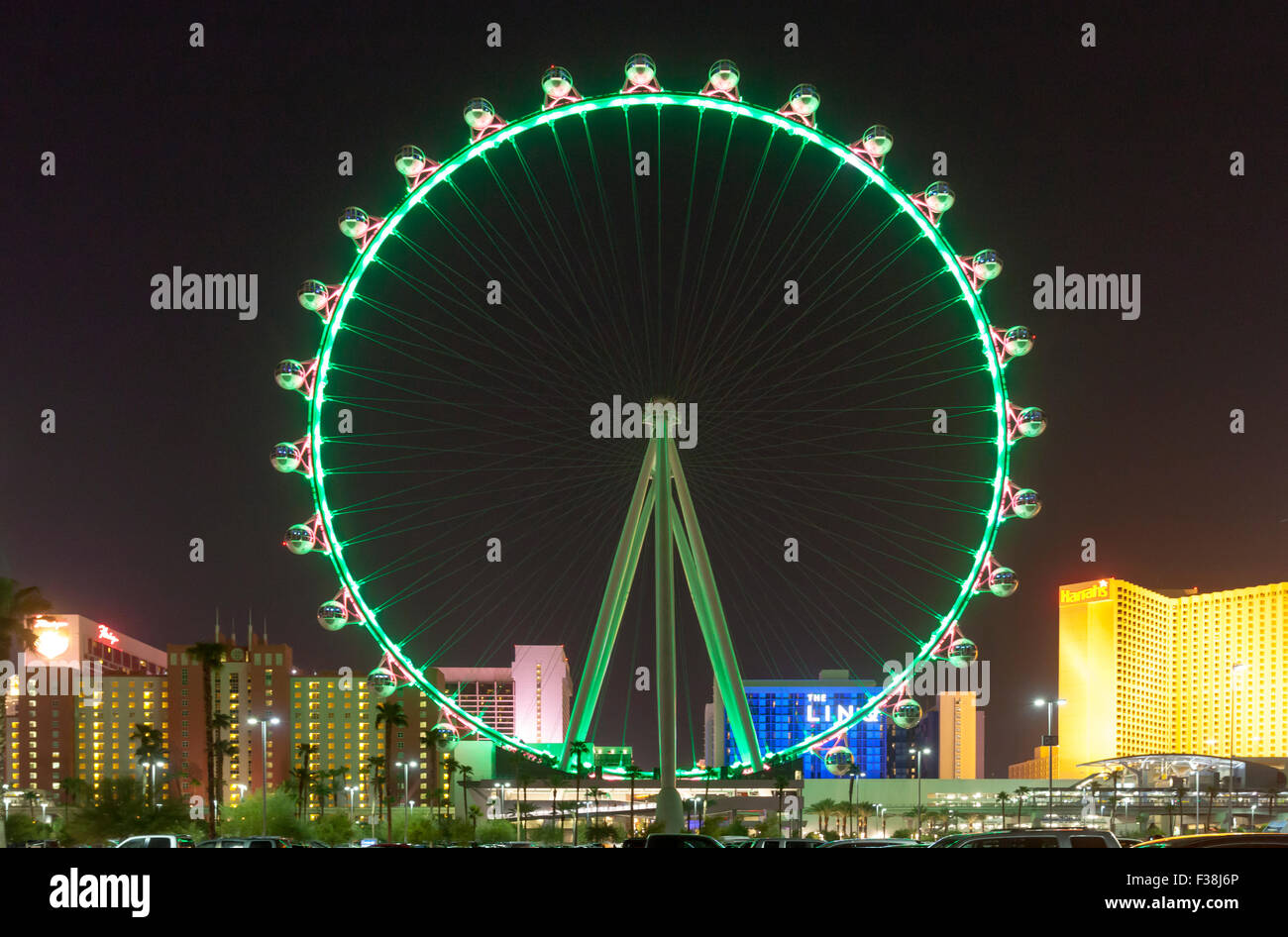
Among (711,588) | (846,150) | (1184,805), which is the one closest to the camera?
(846,150)

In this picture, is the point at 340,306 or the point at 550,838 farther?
the point at 550,838

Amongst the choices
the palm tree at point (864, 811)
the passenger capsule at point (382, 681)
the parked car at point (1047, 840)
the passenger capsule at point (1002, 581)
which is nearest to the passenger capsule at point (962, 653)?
the passenger capsule at point (1002, 581)

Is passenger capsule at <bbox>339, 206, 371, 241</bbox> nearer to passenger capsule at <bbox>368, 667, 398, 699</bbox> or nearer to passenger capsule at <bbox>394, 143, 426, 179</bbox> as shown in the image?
passenger capsule at <bbox>394, 143, 426, 179</bbox>

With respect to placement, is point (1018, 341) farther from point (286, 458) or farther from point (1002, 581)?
point (286, 458)

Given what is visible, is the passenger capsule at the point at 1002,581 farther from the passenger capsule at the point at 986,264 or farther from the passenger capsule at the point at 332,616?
the passenger capsule at the point at 332,616
